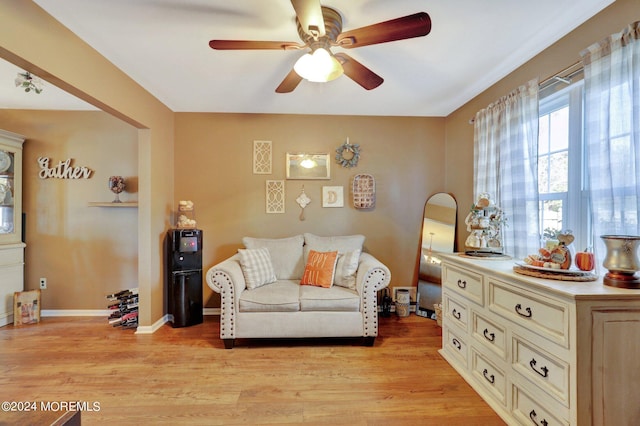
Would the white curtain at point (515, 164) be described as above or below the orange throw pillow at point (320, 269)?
above

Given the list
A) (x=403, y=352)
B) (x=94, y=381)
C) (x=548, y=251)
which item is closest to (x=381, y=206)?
(x=403, y=352)

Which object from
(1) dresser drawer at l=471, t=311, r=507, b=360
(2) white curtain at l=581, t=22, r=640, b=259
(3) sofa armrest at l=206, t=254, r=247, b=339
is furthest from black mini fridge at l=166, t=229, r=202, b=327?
(2) white curtain at l=581, t=22, r=640, b=259

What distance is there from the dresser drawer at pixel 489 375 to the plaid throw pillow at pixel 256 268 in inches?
76.3

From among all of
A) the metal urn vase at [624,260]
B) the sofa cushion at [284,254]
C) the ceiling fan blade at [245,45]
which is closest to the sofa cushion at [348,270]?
the sofa cushion at [284,254]

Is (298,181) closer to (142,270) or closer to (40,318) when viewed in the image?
(142,270)

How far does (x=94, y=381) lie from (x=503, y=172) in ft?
12.0

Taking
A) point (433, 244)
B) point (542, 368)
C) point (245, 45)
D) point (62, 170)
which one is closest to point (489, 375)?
point (542, 368)

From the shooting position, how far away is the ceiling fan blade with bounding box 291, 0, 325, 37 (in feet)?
4.15

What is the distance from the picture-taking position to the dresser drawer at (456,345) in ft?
6.82

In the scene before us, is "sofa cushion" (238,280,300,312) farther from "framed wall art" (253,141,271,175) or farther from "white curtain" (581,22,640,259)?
"white curtain" (581,22,640,259)

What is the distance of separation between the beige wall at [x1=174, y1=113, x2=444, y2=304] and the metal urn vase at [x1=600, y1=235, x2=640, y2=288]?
226 cm

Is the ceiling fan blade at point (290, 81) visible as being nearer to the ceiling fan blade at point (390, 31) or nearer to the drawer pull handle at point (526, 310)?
the ceiling fan blade at point (390, 31)

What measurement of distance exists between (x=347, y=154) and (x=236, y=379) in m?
2.66

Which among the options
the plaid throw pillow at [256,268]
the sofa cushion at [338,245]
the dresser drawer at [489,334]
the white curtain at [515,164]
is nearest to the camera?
the dresser drawer at [489,334]
